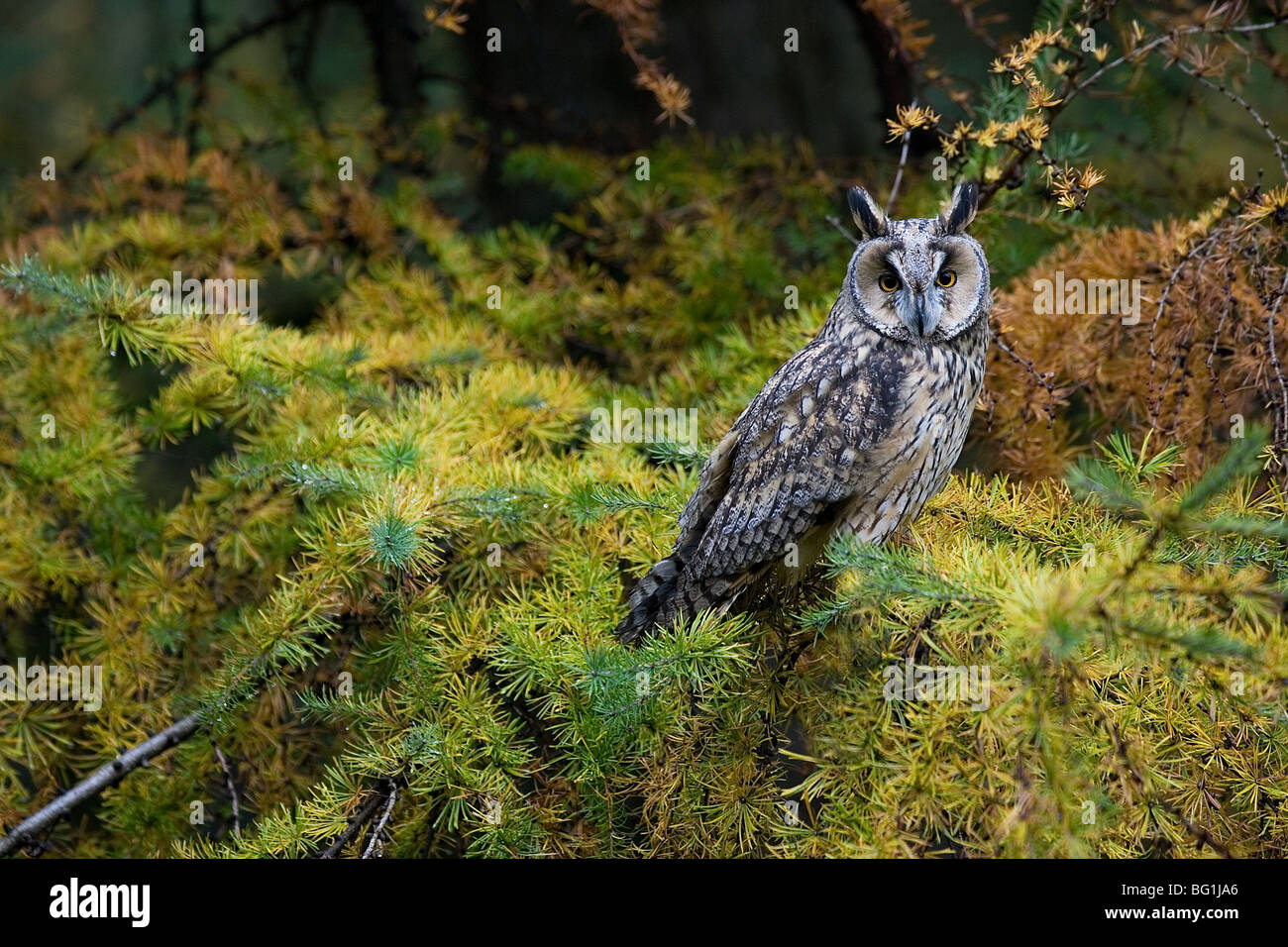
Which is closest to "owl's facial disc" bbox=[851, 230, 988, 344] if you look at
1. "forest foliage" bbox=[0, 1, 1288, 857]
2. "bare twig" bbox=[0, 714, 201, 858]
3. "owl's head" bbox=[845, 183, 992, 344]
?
"owl's head" bbox=[845, 183, 992, 344]

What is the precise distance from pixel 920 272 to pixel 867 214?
16 centimetres

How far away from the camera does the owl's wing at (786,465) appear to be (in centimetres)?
189

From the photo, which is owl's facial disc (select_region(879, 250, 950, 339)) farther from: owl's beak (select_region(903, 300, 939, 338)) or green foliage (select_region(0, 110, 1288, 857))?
green foliage (select_region(0, 110, 1288, 857))

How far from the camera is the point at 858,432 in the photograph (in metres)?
1.92

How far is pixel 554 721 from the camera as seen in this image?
6.28 ft

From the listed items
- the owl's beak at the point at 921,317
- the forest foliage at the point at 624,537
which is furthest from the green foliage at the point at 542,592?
the owl's beak at the point at 921,317

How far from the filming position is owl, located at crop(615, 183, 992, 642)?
6.19ft

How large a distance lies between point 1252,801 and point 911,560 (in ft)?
2.06

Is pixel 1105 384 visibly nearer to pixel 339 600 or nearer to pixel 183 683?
pixel 339 600

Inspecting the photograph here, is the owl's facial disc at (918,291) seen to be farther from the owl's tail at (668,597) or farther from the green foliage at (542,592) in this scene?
the owl's tail at (668,597)

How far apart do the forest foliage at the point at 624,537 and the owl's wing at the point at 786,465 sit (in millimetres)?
118

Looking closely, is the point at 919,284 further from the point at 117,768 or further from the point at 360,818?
the point at 117,768

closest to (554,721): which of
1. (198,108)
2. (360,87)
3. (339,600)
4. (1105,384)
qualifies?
(339,600)

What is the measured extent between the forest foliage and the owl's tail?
53mm
